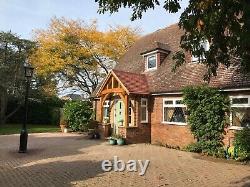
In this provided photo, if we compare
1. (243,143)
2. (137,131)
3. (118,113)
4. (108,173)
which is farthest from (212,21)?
(118,113)

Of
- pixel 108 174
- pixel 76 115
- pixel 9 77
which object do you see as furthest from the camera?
pixel 9 77

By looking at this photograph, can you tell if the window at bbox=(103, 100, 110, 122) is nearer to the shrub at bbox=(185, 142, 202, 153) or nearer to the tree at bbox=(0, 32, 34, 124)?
the shrub at bbox=(185, 142, 202, 153)

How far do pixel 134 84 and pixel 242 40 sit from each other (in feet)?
41.3

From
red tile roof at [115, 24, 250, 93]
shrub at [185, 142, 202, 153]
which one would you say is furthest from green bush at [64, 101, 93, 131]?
shrub at [185, 142, 202, 153]

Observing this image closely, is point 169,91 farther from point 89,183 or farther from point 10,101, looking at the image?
point 10,101

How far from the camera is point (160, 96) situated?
1770 centimetres

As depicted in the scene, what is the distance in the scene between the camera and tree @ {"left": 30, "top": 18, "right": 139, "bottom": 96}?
109 ft

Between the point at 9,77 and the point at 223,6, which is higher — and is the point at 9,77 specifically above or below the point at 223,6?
above

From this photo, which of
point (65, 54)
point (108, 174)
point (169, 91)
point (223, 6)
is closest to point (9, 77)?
point (65, 54)

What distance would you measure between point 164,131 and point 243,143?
228 inches

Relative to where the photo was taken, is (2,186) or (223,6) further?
(2,186)

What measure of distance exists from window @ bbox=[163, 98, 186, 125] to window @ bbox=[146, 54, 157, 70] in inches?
159

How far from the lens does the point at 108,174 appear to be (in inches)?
387

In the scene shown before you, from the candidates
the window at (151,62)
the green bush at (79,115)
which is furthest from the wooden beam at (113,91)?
the green bush at (79,115)
